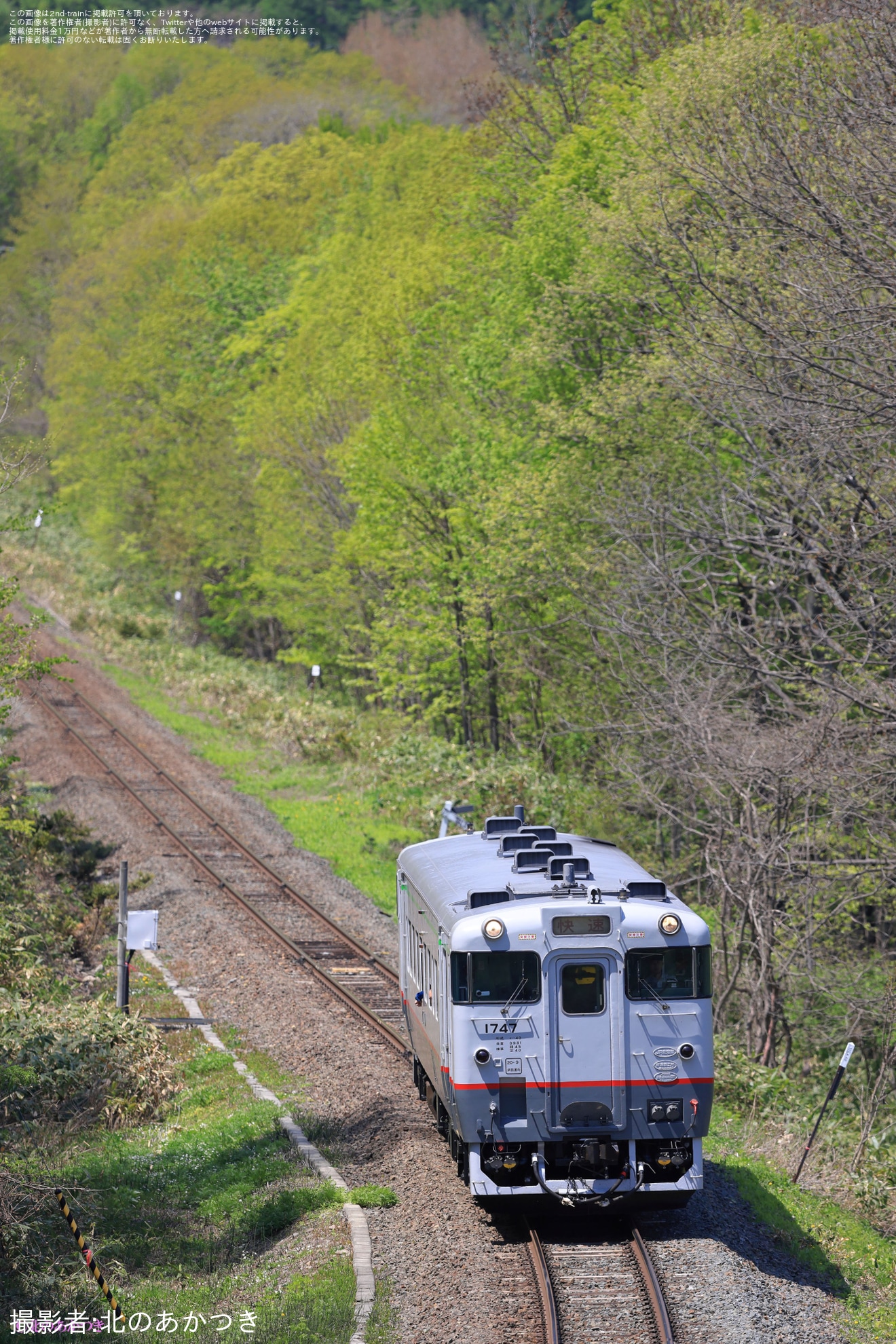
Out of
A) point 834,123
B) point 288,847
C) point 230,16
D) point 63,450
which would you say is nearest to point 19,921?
point 288,847

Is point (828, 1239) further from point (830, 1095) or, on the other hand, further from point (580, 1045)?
point (580, 1045)

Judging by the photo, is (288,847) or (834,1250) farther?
(288,847)

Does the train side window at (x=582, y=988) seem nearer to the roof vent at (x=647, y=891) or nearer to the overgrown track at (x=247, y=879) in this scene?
the roof vent at (x=647, y=891)

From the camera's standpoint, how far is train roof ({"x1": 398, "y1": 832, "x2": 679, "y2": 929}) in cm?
1205

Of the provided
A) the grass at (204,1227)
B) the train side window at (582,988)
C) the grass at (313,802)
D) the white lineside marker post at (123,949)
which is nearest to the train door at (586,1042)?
the train side window at (582,988)

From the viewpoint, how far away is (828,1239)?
1225 centimetres

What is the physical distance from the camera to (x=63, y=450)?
7031 cm

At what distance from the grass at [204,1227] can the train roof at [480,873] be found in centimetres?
Answer: 260

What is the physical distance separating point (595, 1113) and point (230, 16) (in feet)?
390

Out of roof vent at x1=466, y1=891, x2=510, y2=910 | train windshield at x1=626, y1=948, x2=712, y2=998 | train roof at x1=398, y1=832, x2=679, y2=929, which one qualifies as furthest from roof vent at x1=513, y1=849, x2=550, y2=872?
train windshield at x1=626, y1=948, x2=712, y2=998

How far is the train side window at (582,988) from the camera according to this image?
11484 millimetres

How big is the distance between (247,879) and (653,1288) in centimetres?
1593

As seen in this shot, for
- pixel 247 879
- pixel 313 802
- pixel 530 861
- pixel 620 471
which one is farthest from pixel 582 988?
pixel 313 802

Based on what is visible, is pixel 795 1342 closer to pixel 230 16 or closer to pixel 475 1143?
pixel 475 1143
